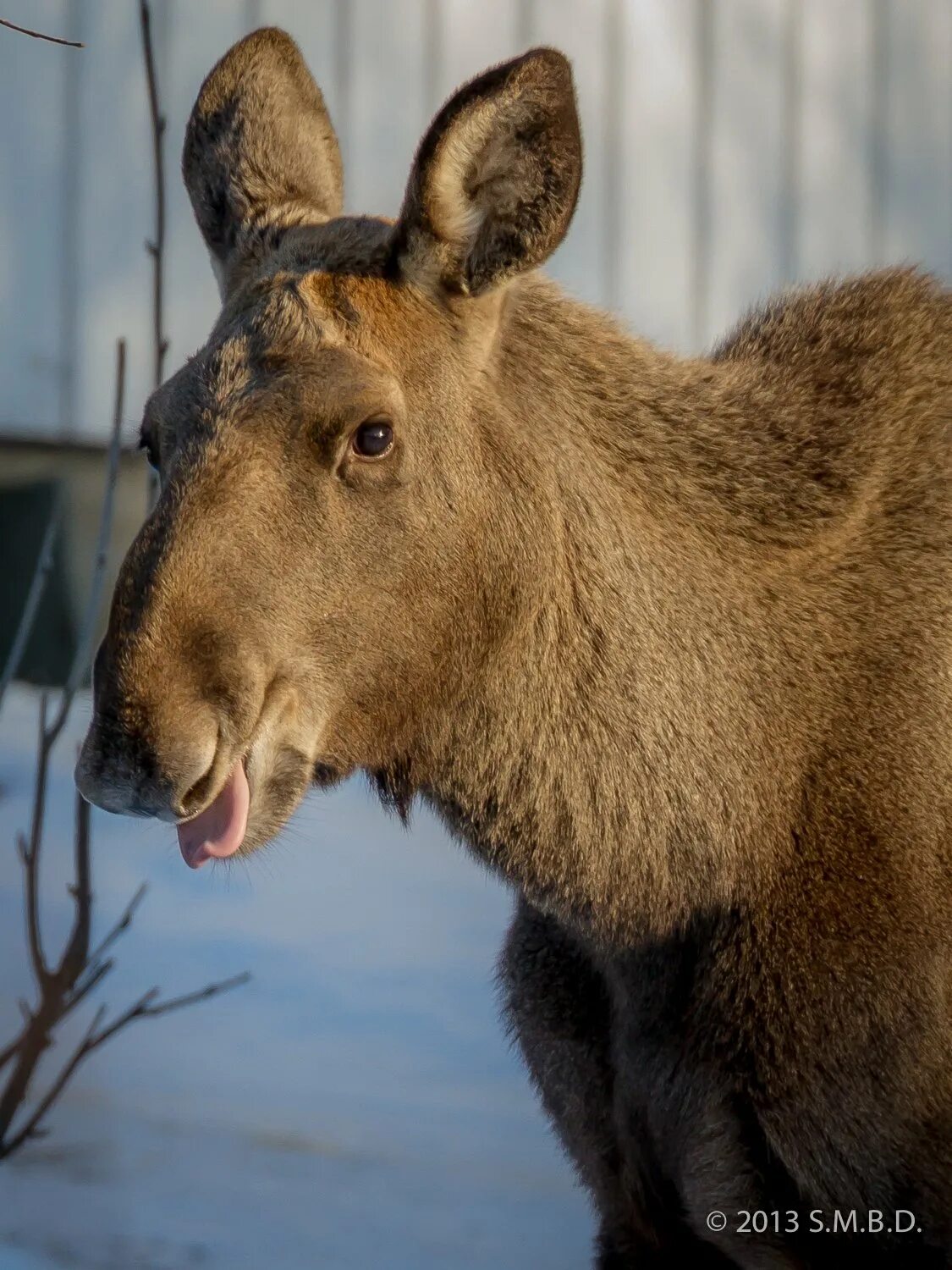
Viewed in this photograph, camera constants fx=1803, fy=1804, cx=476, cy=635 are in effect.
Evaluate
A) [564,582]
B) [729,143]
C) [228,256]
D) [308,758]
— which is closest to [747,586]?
[564,582]

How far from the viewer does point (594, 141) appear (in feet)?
19.3

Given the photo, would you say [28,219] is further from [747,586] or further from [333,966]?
[747,586]

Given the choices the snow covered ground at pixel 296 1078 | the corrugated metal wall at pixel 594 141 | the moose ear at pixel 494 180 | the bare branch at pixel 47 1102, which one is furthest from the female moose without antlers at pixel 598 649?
the corrugated metal wall at pixel 594 141

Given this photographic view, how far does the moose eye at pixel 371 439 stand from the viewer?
2.63m

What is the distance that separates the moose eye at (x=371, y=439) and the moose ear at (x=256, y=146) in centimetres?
58

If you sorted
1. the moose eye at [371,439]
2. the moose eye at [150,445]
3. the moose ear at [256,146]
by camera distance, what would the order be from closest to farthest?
the moose eye at [371,439] → the moose eye at [150,445] → the moose ear at [256,146]

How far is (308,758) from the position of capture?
2.62 m

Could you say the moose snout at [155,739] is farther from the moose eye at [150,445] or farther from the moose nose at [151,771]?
the moose eye at [150,445]

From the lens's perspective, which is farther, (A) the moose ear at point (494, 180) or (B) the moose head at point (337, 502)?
(A) the moose ear at point (494, 180)

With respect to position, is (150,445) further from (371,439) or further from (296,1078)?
(296,1078)

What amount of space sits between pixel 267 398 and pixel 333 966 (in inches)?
113

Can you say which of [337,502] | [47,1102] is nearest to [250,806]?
[337,502]

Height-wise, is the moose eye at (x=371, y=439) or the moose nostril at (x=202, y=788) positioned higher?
the moose eye at (x=371, y=439)

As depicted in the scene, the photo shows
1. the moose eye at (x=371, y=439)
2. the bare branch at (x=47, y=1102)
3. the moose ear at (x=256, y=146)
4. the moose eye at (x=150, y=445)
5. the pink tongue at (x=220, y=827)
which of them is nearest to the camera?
the pink tongue at (x=220, y=827)
